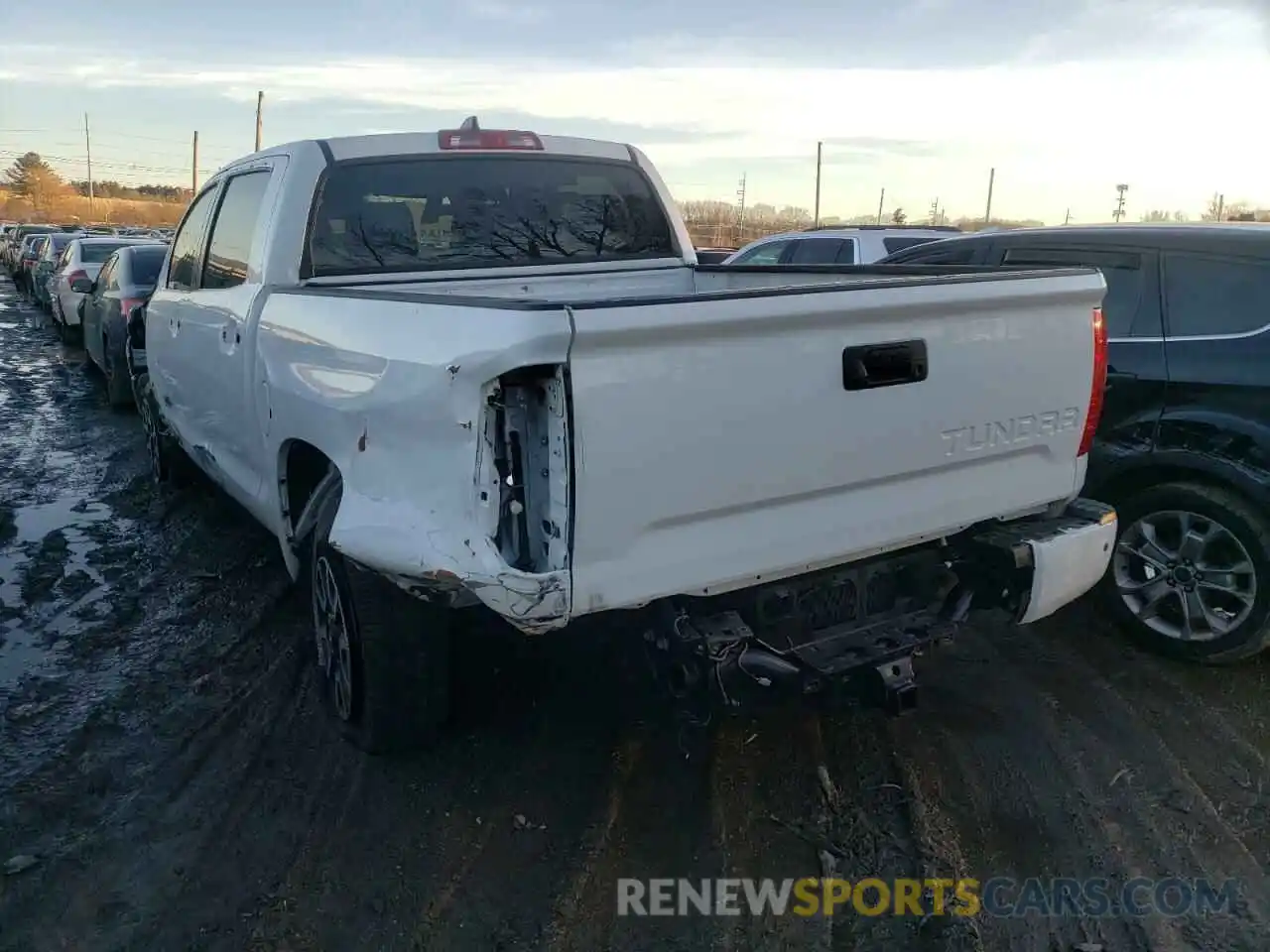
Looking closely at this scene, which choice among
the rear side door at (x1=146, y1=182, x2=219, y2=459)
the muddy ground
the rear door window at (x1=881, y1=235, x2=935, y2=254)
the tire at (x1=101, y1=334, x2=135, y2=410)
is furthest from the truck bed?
the rear door window at (x1=881, y1=235, x2=935, y2=254)

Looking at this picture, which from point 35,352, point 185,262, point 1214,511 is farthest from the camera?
point 35,352

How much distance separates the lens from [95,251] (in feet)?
54.1

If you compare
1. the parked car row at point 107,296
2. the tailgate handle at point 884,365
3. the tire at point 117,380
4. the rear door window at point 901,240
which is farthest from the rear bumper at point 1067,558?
the tire at point 117,380

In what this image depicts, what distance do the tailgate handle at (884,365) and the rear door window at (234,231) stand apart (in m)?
2.92

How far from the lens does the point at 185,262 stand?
5.95m

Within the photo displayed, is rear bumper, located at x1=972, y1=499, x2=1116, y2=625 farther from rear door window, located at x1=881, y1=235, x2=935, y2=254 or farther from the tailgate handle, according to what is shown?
rear door window, located at x1=881, y1=235, x2=935, y2=254

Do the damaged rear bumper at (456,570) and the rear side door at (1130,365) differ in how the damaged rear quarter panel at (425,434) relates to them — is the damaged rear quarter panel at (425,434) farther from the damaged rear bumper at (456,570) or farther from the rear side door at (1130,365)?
the rear side door at (1130,365)

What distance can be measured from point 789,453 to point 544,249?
2.57 metres

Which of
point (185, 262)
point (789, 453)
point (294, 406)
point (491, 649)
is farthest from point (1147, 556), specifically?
point (185, 262)

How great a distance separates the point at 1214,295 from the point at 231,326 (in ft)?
14.2

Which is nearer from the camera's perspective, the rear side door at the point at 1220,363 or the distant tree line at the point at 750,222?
the rear side door at the point at 1220,363

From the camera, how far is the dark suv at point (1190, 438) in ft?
14.4

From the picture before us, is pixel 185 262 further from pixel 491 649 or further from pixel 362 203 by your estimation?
pixel 491 649

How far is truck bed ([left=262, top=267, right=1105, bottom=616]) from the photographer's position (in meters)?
2.63
